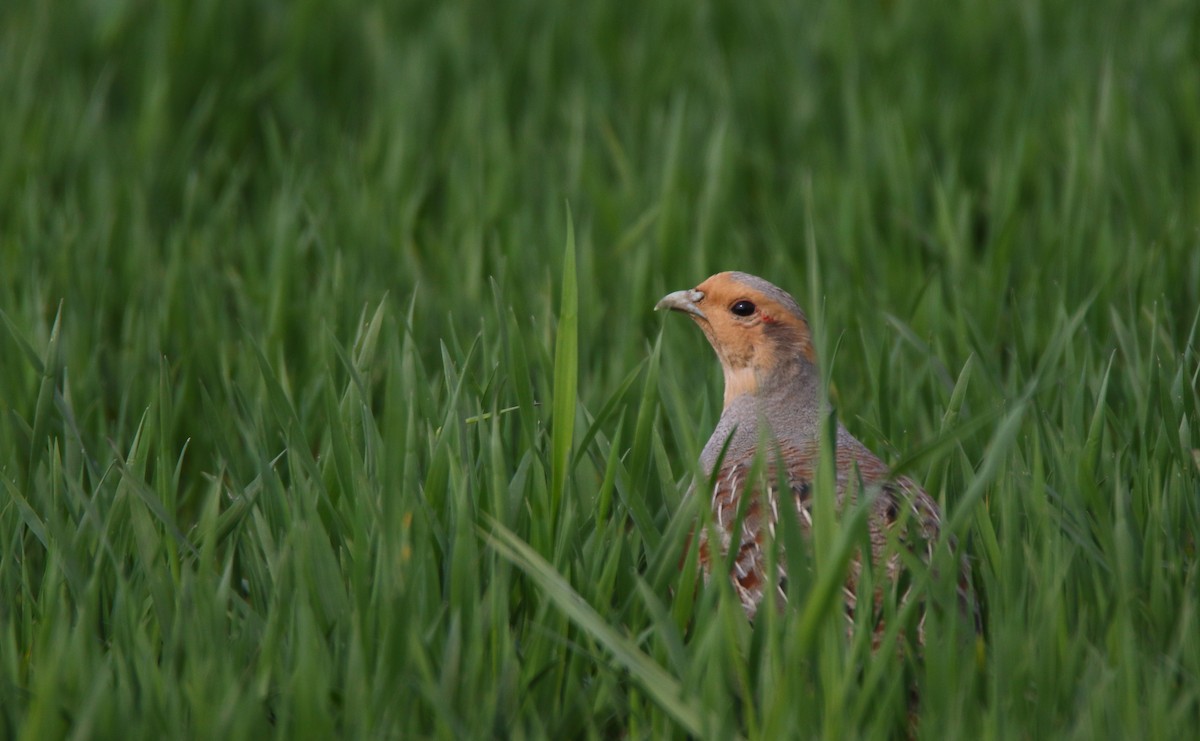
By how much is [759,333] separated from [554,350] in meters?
0.64

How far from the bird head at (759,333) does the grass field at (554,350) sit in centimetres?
22

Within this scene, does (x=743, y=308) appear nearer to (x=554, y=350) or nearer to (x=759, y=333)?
(x=759, y=333)

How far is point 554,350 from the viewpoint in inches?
158

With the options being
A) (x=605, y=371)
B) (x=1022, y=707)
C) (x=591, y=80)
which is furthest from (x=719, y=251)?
(x=1022, y=707)

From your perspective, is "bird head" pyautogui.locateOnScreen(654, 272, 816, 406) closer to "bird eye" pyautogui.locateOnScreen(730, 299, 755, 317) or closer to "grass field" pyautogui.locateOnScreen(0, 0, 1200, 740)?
"bird eye" pyautogui.locateOnScreen(730, 299, 755, 317)

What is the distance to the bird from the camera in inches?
119

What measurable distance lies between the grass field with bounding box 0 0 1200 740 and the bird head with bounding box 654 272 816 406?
0.71ft

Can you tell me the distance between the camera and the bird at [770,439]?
3014 mm

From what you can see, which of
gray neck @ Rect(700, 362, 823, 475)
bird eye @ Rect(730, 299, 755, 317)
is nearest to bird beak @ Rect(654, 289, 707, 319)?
bird eye @ Rect(730, 299, 755, 317)

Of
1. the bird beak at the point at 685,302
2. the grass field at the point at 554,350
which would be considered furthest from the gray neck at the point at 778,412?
the bird beak at the point at 685,302

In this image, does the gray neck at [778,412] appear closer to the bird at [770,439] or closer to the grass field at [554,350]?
the bird at [770,439]

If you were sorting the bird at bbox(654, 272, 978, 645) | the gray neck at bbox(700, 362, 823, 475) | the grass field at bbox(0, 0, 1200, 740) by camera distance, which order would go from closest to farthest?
the grass field at bbox(0, 0, 1200, 740) < the bird at bbox(654, 272, 978, 645) < the gray neck at bbox(700, 362, 823, 475)

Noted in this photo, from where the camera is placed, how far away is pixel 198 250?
5.02m

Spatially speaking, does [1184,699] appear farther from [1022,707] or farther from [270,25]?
[270,25]
